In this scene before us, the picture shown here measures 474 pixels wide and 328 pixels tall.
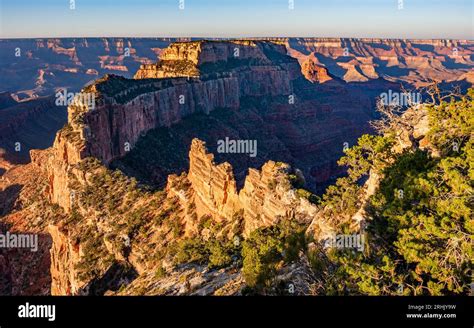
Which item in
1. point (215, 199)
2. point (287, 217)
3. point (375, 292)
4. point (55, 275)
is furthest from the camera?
point (55, 275)

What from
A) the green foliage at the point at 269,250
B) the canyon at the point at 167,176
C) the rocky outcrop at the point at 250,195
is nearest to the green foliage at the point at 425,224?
the green foliage at the point at 269,250

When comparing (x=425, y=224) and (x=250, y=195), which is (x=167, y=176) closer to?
(x=250, y=195)

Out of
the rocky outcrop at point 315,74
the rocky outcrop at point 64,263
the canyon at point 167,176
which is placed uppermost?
the rocky outcrop at point 315,74

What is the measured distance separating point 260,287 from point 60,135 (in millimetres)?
50030

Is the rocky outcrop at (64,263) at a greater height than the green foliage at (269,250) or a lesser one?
lesser

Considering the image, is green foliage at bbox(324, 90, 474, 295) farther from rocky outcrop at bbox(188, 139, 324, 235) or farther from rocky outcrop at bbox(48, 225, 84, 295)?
rocky outcrop at bbox(48, 225, 84, 295)

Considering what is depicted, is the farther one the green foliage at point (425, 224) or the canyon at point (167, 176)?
the canyon at point (167, 176)

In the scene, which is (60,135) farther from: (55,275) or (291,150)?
(291,150)

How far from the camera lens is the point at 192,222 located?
37.9 metres

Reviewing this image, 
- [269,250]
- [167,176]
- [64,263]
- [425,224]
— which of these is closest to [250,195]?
[269,250]

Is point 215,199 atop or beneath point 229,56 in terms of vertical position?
beneath

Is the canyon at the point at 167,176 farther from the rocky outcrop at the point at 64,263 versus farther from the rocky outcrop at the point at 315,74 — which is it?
the rocky outcrop at the point at 315,74
